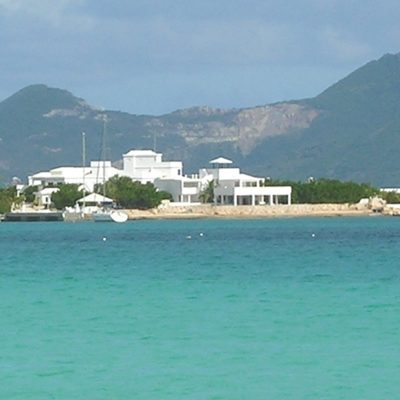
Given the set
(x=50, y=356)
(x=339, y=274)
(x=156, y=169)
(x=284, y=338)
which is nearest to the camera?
(x=50, y=356)

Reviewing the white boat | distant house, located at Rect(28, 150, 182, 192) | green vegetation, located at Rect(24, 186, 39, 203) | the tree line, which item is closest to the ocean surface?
the white boat

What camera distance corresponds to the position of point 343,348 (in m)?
24.4

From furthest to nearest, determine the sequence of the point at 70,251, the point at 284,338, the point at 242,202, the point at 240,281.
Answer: the point at 242,202, the point at 70,251, the point at 240,281, the point at 284,338

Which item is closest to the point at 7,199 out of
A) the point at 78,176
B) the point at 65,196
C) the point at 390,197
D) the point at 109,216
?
the point at 65,196

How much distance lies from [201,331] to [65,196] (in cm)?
11480

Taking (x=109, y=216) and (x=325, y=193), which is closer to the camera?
(x=109, y=216)

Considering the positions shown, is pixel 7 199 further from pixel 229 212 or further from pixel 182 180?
pixel 229 212

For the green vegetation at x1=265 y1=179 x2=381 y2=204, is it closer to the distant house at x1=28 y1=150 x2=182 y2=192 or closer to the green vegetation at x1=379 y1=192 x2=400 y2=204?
the green vegetation at x1=379 y1=192 x2=400 y2=204

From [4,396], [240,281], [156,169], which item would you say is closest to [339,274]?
[240,281]

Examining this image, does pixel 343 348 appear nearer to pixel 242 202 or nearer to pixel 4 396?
pixel 4 396

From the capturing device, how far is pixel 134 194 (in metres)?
140

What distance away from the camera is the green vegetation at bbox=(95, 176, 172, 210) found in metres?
140

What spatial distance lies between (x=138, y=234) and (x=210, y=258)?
125ft

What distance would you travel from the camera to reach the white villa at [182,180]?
14462 cm
